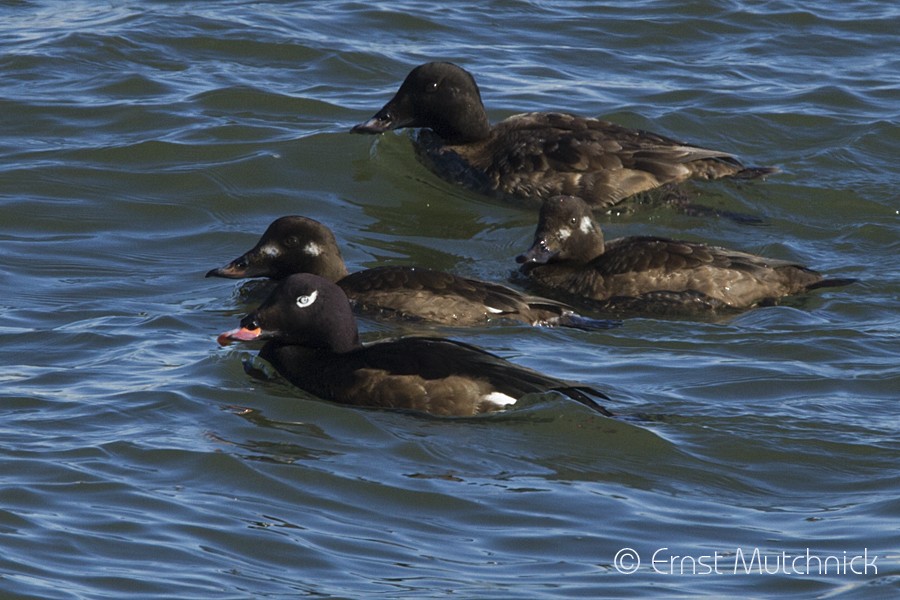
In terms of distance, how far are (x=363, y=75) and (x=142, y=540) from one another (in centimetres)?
1011

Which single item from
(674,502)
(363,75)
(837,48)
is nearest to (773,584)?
(674,502)

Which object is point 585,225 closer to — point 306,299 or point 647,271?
point 647,271

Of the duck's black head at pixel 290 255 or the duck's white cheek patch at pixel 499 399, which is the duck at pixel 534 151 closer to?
the duck's black head at pixel 290 255

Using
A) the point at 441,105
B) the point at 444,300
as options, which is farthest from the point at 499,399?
the point at 441,105

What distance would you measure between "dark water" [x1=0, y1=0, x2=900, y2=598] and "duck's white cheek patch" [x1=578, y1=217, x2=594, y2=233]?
3.27ft

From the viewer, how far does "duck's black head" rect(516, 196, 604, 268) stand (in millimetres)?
11711

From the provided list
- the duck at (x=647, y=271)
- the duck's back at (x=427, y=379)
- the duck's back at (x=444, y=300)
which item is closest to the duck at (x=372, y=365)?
the duck's back at (x=427, y=379)

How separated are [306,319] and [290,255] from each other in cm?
189

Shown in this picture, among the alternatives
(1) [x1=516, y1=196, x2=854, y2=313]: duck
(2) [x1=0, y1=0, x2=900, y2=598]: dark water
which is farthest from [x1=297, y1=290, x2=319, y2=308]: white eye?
(1) [x1=516, y1=196, x2=854, y2=313]: duck

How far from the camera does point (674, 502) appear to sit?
313 inches

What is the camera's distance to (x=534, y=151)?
13.4 meters

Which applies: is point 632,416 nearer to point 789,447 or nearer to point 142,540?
point 789,447

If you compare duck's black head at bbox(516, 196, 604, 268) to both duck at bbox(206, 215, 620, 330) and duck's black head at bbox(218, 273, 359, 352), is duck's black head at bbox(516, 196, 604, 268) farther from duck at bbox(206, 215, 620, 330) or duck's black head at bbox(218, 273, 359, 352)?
duck's black head at bbox(218, 273, 359, 352)

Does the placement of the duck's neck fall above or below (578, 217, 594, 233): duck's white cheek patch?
above
